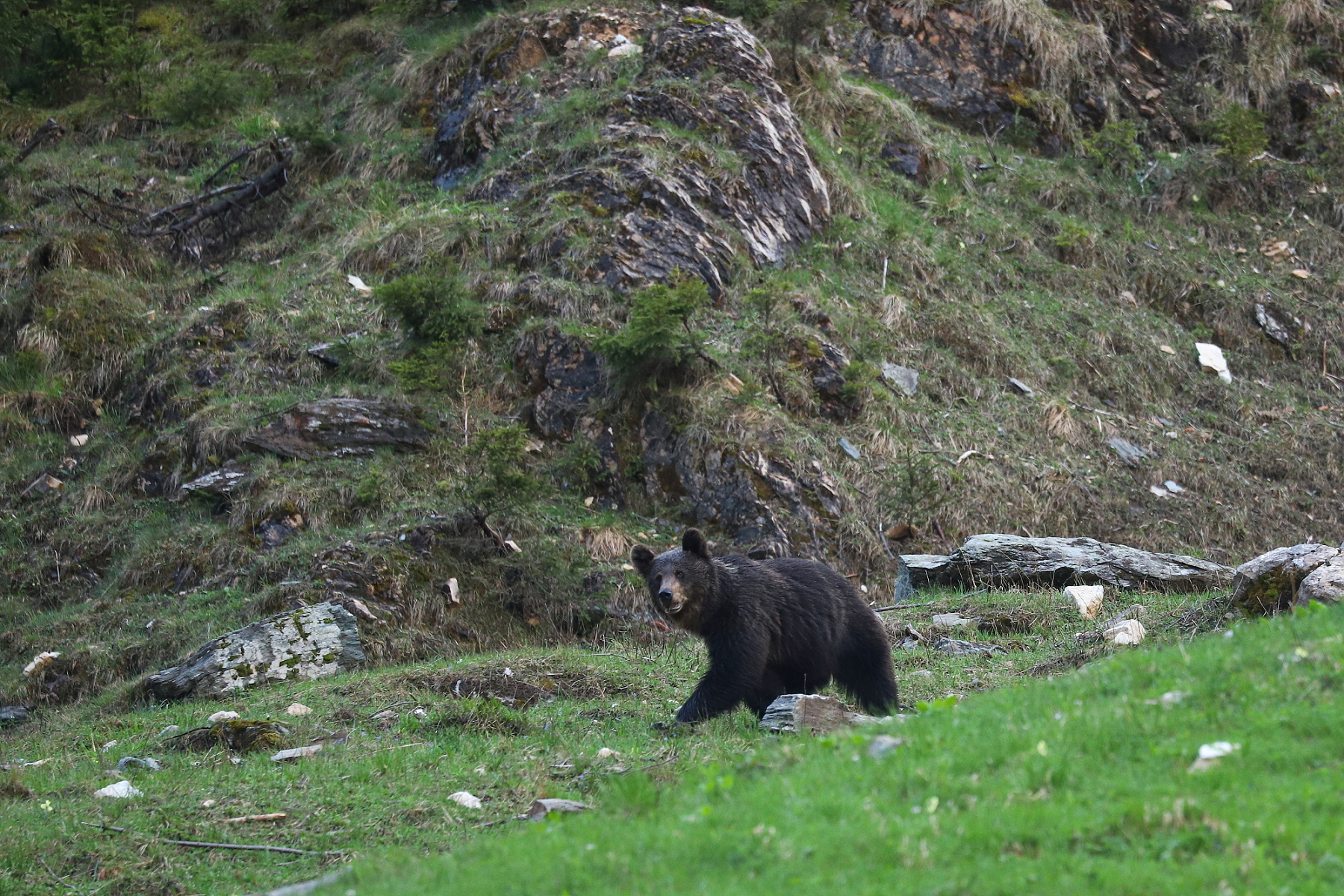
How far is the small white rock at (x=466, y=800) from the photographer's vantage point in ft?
21.3

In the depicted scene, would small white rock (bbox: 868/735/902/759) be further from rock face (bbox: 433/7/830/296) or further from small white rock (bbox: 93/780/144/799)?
rock face (bbox: 433/7/830/296)

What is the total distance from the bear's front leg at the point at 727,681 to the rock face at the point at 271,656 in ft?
15.8

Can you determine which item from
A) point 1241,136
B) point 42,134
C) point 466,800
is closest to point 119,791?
point 466,800

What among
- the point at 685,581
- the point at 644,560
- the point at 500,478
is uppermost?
the point at 685,581

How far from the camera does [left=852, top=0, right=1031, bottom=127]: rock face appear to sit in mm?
23953

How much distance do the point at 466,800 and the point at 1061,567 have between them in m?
8.78

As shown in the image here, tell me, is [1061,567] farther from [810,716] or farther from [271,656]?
[271,656]

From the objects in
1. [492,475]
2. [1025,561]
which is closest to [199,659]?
[492,475]

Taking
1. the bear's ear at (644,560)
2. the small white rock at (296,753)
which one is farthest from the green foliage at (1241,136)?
the small white rock at (296,753)

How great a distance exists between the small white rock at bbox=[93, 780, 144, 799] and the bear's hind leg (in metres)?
5.19

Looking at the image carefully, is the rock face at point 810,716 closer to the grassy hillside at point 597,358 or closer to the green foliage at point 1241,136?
the grassy hillside at point 597,358

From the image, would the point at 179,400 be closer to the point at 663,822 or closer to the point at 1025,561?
the point at 1025,561

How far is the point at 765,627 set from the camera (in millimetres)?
8250

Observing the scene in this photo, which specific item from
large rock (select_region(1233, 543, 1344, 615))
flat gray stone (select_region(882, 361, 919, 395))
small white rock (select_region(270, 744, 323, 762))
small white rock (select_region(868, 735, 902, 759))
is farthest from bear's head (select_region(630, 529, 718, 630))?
flat gray stone (select_region(882, 361, 919, 395))
